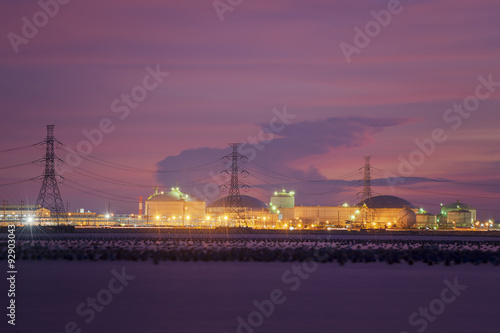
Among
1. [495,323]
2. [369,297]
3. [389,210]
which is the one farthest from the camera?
[389,210]

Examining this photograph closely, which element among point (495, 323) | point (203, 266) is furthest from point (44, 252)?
point (495, 323)

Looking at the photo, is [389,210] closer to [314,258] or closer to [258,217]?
[258,217]

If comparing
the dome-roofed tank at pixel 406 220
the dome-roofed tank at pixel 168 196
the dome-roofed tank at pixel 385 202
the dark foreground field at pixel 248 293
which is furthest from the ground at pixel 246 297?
the dome-roofed tank at pixel 168 196

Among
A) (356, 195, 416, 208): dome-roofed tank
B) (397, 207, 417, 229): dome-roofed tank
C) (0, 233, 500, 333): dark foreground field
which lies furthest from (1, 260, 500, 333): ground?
(356, 195, 416, 208): dome-roofed tank

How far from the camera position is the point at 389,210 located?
181 m

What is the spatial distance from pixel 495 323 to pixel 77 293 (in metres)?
17.7

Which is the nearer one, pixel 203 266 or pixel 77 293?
pixel 77 293
